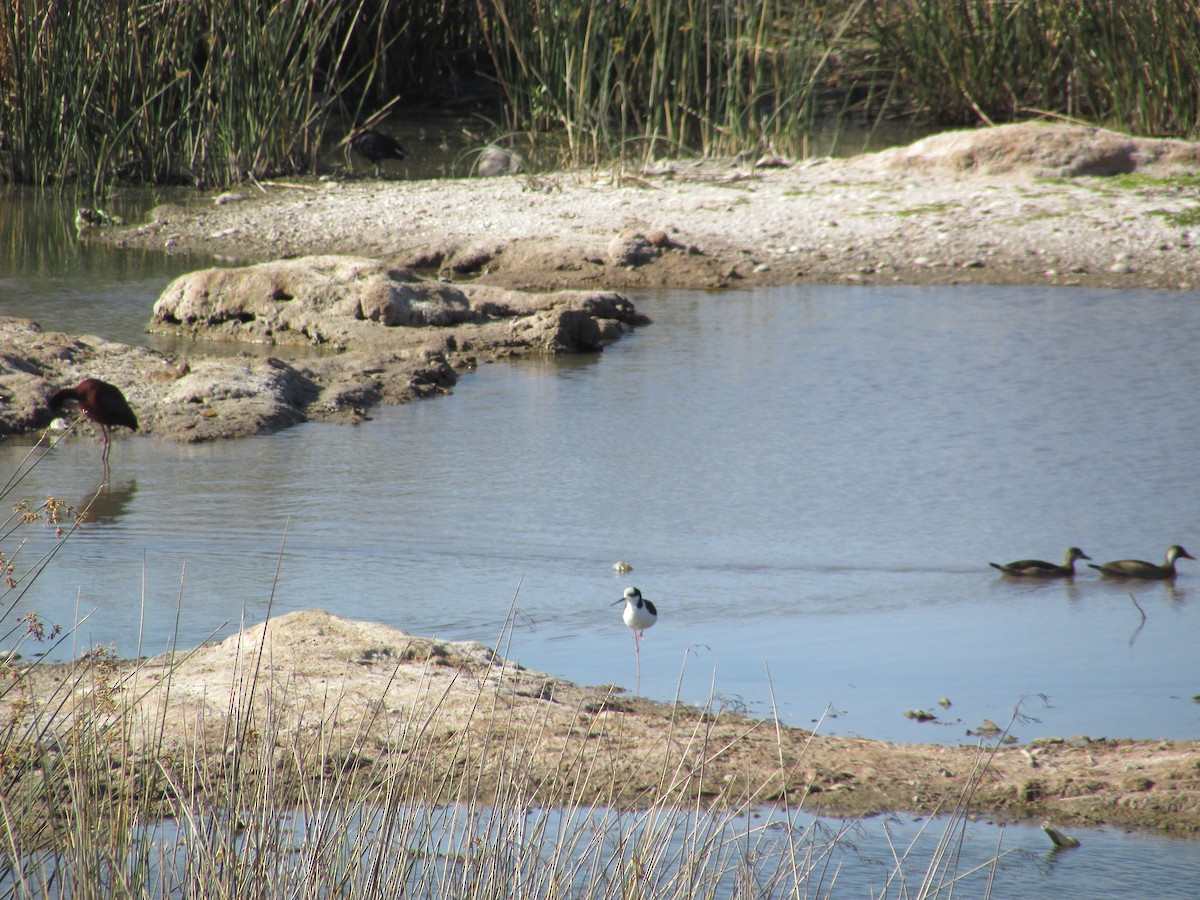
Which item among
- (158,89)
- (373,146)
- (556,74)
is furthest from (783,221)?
(158,89)

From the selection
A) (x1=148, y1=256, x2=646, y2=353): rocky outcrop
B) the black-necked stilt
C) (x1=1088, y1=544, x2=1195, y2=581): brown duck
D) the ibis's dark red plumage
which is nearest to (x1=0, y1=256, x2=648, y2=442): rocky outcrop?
(x1=148, y1=256, x2=646, y2=353): rocky outcrop

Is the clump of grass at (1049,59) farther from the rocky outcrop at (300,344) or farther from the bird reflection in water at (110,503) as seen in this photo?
the bird reflection in water at (110,503)

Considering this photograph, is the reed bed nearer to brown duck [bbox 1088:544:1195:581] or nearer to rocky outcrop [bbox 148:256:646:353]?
rocky outcrop [bbox 148:256:646:353]

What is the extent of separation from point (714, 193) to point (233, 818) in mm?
9460

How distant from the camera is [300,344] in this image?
27.3ft

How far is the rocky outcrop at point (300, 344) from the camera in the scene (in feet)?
21.9

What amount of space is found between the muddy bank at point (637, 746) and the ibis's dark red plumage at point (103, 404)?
7.93 feet

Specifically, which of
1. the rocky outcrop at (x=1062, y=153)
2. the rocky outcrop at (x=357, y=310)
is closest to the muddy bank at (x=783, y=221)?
the rocky outcrop at (x=1062, y=153)

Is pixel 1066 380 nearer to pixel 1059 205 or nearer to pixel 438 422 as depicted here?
pixel 438 422

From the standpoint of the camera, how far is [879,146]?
14523mm

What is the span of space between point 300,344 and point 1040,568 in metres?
4.81

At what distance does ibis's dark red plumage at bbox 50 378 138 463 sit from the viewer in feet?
19.6

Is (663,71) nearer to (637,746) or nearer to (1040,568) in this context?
Answer: (1040,568)

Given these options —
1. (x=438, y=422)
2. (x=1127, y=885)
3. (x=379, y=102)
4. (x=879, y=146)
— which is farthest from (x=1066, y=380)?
(x=379, y=102)
